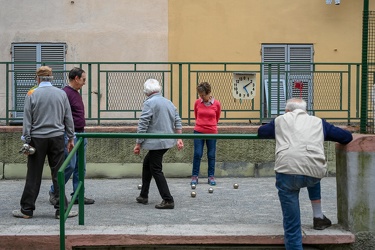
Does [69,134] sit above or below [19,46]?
below

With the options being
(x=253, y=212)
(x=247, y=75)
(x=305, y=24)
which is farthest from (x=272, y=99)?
(x=253, y=212)

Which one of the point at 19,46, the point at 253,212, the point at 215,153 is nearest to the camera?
the point at 253,212

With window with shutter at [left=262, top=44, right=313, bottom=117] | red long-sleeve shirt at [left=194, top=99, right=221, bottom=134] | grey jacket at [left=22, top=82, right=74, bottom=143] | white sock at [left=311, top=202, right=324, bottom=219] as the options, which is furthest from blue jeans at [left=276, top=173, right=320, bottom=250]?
window with shutter at [left=262, top=44, right=313, bottom=117]

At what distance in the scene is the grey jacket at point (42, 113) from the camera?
8.71 m

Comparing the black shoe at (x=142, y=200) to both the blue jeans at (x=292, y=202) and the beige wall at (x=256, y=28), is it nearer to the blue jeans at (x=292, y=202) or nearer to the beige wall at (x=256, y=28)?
the blue jeans at (x=292, y=202)

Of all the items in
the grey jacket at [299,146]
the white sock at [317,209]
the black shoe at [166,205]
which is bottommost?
the black shoe at [166,205]

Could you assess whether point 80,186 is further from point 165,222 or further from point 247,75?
point 247,75

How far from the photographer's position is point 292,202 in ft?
23.9

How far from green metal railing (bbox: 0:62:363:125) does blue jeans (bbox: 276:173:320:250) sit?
6.54m

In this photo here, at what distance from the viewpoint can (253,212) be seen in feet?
31.4

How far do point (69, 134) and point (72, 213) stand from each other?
889 mm

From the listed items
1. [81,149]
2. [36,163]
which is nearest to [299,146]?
[81,149]

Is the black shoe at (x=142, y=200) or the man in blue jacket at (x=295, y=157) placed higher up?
the man in blue jacket at (x=295, y=157)

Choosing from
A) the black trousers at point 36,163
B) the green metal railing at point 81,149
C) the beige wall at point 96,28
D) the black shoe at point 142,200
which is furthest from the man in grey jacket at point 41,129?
the beige wall at point 96,28
